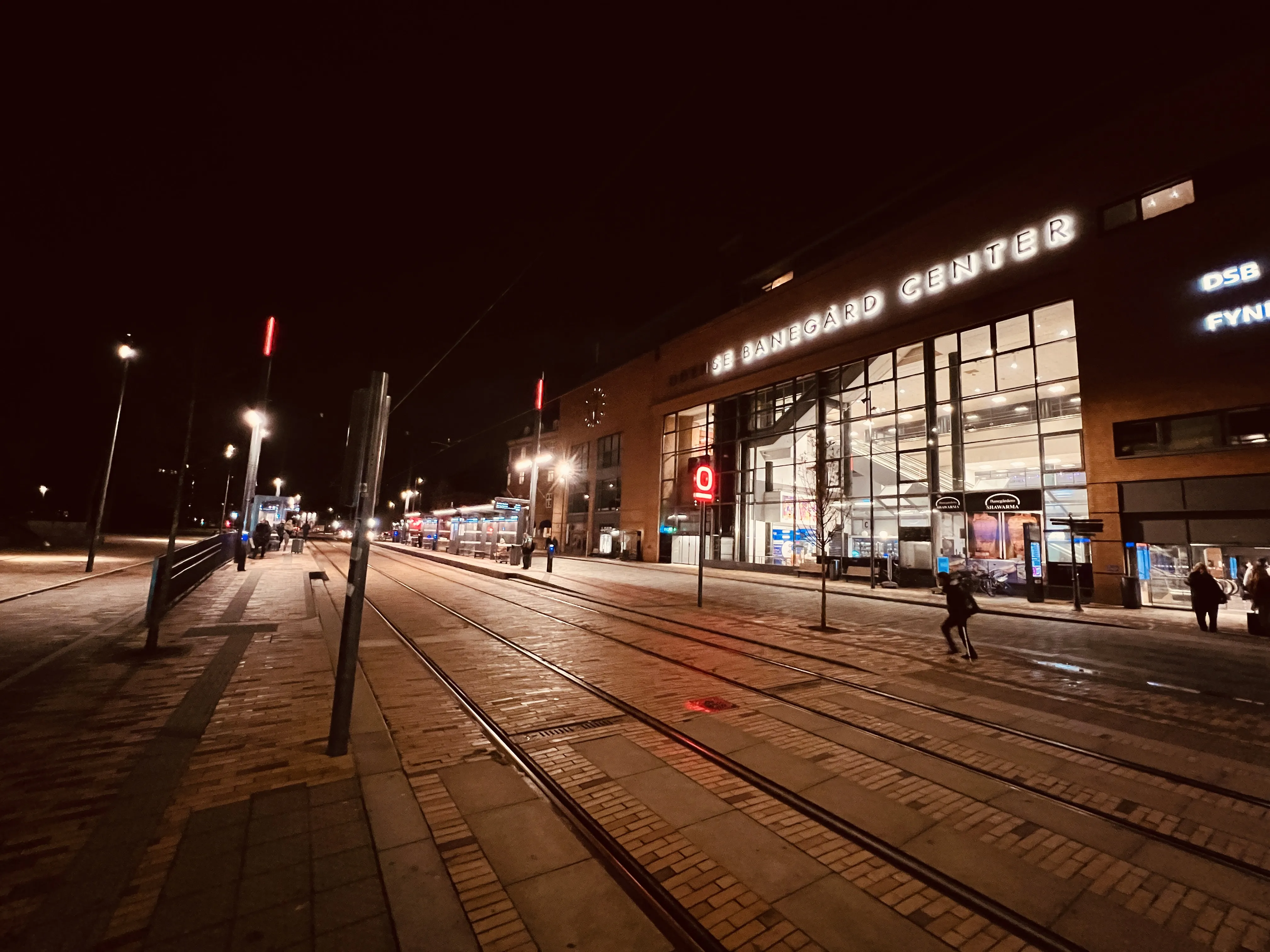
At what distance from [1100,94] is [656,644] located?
28.2 metres

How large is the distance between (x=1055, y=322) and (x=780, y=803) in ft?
78.4

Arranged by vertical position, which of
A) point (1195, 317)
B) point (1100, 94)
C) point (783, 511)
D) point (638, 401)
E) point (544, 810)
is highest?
point (1100, 94)

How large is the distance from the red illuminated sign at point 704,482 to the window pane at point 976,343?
14.8m

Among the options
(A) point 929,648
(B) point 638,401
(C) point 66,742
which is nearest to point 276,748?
(C) point 66,742

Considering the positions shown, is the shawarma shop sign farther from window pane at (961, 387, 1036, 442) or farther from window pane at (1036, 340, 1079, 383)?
window pane at (961, 387, 1036, 442)

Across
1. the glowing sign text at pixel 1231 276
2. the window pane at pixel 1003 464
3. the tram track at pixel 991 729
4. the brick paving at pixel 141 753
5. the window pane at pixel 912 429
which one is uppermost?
the glowing sign text at pixel 1231 276

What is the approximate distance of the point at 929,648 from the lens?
9.93 meters

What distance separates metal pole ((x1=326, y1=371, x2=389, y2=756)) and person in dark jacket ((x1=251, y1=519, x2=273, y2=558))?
30.9 m

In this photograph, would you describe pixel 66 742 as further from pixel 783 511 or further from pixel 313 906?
pixel 783 511

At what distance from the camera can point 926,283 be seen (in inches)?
948

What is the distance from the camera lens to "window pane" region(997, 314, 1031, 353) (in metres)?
21.0

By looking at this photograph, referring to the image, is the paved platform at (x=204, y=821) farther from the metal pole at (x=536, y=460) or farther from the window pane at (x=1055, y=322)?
the window pane at (x=1055, y=322)

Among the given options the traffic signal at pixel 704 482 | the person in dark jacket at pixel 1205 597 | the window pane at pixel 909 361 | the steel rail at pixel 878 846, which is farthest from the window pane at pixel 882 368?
the steel rail at pixel 878 846

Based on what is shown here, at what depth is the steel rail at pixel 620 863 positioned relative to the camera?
250 cm
